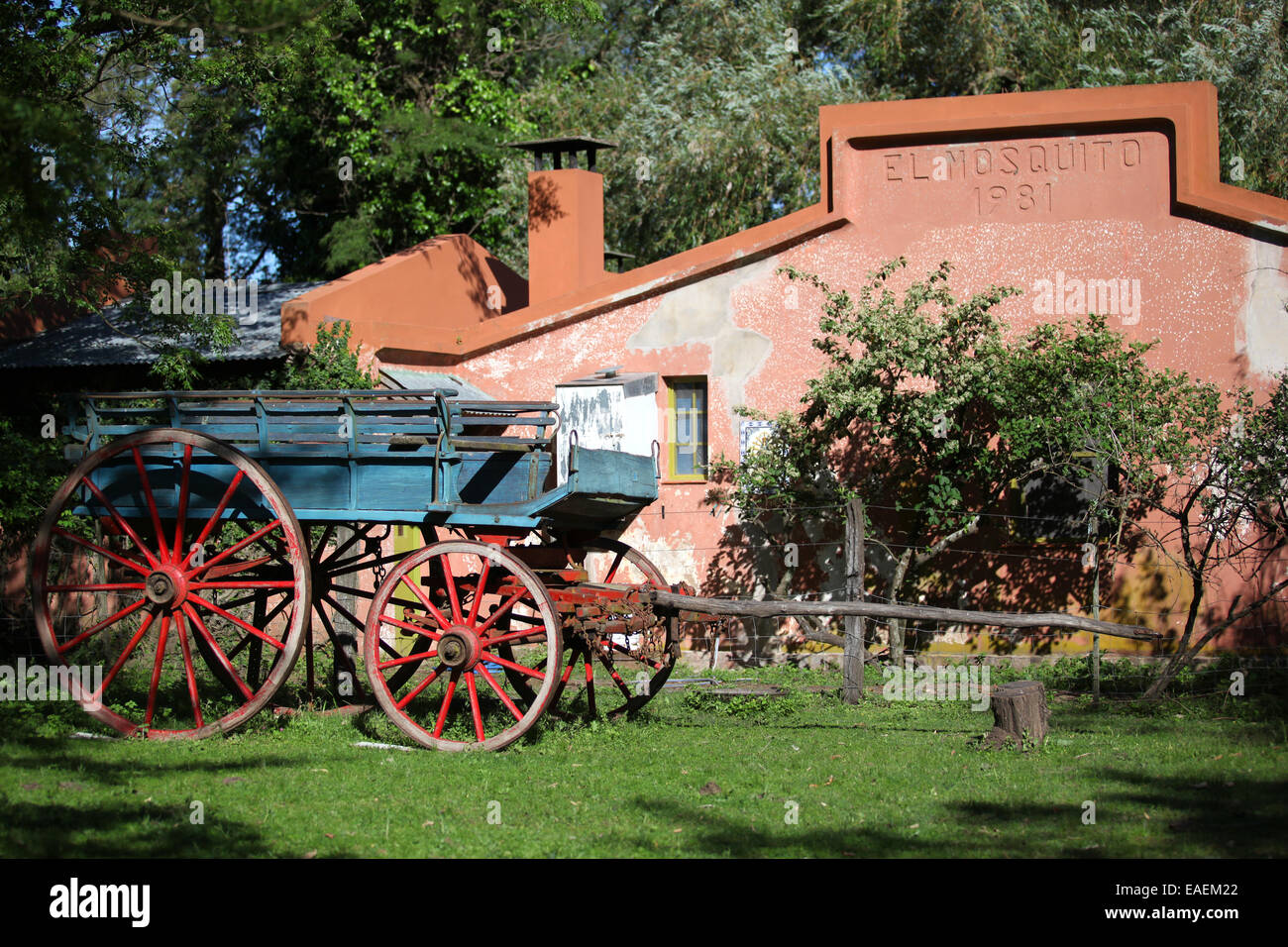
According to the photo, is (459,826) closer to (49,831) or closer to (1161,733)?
(49,831)

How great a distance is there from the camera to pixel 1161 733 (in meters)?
10.4

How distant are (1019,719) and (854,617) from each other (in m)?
3.18

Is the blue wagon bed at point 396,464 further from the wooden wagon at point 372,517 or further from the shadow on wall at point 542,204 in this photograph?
the shadow on wall at point 542,204

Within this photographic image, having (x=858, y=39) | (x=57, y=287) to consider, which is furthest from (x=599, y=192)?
(x=858, y=39)

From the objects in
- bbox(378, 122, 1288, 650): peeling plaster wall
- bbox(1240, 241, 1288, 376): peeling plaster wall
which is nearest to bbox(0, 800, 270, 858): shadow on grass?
bbox(378, 122, 1288, 650): peeling plaster wall

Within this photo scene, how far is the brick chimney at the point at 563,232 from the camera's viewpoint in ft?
60.8

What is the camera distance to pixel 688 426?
16.6 metres

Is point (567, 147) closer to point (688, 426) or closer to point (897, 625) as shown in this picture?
point (688, 426)

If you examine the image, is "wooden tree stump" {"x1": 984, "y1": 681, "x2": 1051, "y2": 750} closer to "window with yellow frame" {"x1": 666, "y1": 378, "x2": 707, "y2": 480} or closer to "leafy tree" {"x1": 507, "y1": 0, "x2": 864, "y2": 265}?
"window with yellow frame" {"x1": 666, "y1": 378, "x2": 707, "y2": 480}

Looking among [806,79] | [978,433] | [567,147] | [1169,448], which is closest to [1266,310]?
[1169,448]

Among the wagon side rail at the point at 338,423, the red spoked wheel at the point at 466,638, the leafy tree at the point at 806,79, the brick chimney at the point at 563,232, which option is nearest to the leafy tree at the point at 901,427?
the brick chimney at the point at 563,232

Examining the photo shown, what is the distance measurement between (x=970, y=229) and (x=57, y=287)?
1066 centimetres

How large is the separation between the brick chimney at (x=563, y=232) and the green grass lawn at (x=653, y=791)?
9.14m

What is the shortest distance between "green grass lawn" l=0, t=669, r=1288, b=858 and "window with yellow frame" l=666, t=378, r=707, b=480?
5919 mm
